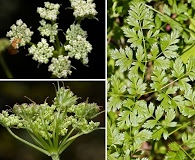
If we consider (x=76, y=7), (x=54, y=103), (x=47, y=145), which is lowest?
(x=47, y=145)

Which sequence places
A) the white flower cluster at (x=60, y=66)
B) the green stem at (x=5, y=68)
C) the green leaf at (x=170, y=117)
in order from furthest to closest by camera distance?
1. the green stem at (x=5, y=68)
2. the white flower cluster at (x=60, y=66)
3. the green leaf at (x=170, y=117)

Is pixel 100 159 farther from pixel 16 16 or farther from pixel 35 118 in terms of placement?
pixel 16 16

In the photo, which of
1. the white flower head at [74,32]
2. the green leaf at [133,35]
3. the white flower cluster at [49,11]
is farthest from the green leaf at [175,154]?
the white flower cluster at [49,11]

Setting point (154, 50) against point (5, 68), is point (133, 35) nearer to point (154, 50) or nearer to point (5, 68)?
point (154, 50)

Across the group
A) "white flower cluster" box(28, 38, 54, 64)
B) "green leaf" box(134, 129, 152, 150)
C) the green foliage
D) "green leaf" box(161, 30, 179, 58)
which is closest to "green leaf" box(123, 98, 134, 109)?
the green foliage

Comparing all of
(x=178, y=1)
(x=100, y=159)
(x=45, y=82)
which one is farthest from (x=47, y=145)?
(x=178, y=1)

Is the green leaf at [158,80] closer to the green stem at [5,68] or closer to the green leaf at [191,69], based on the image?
the green leaf at [191,69]

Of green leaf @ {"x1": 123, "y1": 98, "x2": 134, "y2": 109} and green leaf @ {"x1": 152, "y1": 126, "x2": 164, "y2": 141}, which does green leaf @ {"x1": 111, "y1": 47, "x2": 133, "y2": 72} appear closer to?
green leaf @ {"x1": 123, "y1": 98, "x2": 134, "y2": 109}
